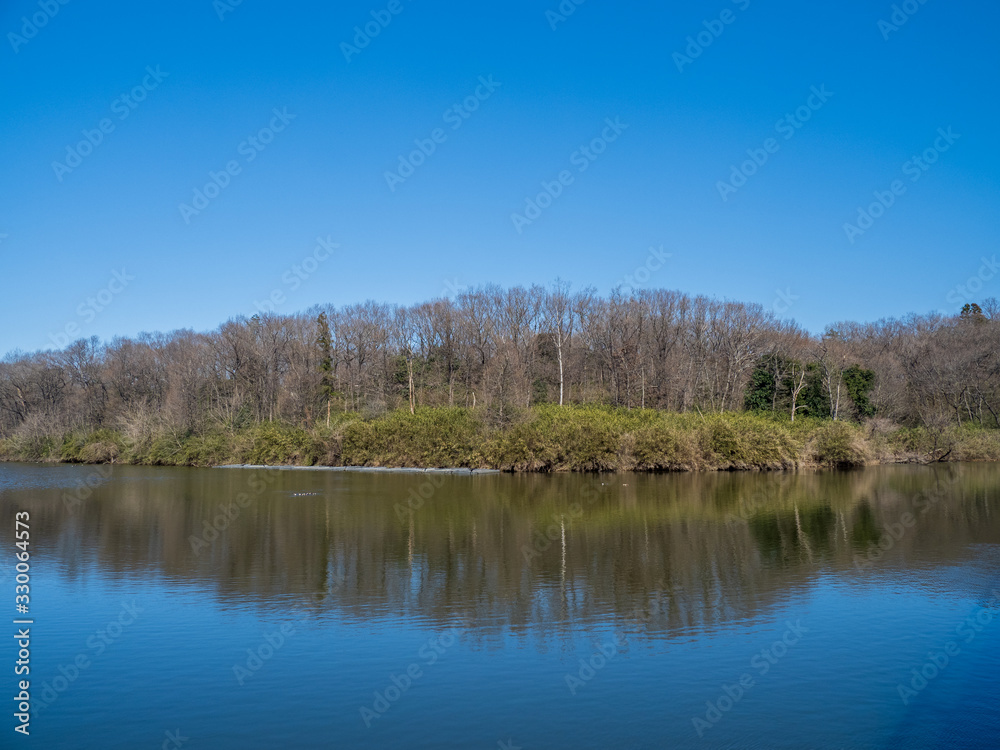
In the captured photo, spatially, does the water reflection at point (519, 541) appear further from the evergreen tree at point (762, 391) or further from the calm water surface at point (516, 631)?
the evergreen tree at point (762, 391)

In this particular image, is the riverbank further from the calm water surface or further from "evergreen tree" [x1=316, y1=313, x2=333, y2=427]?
the calm water surface

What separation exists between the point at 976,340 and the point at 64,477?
62.2m

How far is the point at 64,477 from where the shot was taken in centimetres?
3878

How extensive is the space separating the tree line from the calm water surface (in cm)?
2872

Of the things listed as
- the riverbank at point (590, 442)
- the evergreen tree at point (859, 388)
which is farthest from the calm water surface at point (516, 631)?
the evergreen tree at point (859, 388)

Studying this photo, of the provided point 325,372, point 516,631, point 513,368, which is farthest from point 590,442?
point 516,631

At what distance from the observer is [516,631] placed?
430 inches

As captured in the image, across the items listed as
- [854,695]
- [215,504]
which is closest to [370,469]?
[215,504]

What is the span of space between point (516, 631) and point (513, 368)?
4042cm

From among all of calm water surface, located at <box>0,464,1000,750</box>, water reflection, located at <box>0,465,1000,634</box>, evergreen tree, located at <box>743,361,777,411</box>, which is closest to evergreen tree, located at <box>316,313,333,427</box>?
water reflection, located at <box>0,465,1000,634</box>

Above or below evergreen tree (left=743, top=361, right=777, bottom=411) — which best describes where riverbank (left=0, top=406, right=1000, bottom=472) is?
below

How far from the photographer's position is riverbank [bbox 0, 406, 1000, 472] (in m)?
38.2

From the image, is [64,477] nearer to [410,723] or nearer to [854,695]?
[410,723]

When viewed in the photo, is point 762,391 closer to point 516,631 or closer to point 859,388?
point 859,388
